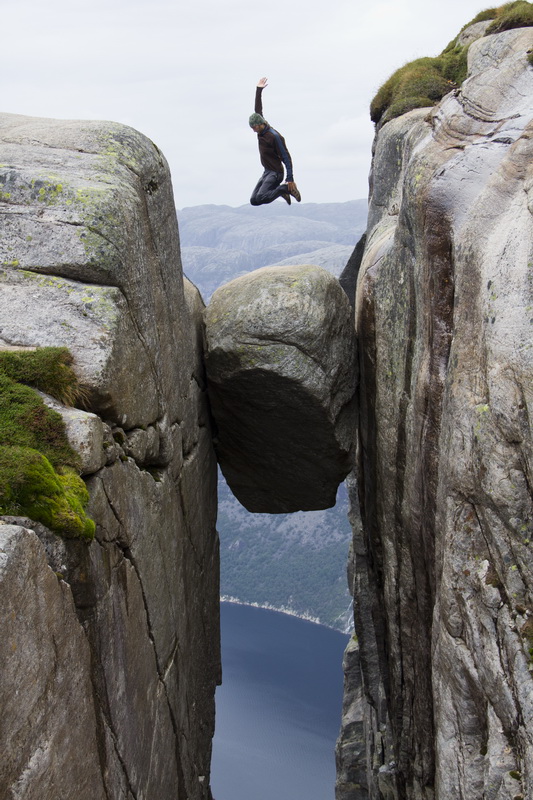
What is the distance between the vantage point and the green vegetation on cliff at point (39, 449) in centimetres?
841

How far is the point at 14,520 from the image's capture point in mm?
8078

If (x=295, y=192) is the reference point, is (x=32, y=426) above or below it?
below

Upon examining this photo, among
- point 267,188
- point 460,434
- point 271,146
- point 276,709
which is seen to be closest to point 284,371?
point 460,434

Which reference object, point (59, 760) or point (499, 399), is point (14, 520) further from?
point (499, 399)

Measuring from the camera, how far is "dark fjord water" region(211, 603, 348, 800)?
196ft

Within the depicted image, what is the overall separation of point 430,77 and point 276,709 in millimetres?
70208

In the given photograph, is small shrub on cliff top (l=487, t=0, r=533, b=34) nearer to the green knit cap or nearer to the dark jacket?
the dark jacket

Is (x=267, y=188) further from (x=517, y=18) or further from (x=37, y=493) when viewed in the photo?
(x=37, y=493)

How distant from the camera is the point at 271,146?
21.1m

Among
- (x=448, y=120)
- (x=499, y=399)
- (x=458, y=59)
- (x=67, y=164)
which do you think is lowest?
(x=499, y=399)

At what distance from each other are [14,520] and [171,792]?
8150mm

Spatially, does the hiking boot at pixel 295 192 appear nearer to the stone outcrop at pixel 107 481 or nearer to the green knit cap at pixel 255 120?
the green knit cap at pixel 255 120

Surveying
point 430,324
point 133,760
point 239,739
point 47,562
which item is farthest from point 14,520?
point 239,739

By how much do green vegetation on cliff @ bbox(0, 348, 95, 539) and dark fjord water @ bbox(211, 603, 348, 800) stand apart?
5384cm
